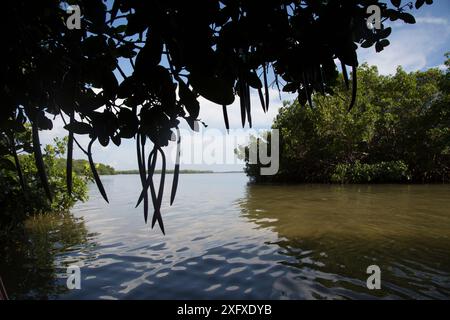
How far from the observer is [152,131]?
1.09 metres

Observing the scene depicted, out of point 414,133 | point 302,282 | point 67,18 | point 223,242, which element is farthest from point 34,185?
point 414,133

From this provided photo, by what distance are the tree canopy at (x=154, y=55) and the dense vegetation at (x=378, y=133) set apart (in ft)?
56.3

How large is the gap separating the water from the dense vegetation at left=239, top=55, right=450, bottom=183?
1229 cm

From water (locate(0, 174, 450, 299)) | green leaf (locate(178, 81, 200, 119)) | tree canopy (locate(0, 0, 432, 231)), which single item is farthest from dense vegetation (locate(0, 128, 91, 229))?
green leaf (locate(178, 81, 200, 119))

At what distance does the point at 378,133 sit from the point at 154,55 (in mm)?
22974

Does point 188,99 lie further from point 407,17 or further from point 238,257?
point 238,257

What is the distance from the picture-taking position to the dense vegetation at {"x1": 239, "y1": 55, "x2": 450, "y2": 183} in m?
18.7

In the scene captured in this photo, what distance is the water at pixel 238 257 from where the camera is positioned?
10.4 feet

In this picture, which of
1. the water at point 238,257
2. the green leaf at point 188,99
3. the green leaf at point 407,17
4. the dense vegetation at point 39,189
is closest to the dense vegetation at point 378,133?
the water at point 238,257

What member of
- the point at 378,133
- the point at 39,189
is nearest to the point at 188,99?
the point at 39,189

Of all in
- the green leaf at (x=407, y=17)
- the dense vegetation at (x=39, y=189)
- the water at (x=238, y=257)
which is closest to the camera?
the green leaf at (x=407, y=17)

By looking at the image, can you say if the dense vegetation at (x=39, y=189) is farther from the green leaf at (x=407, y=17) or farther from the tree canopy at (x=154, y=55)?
the green leaf at (x=407, y=17)
